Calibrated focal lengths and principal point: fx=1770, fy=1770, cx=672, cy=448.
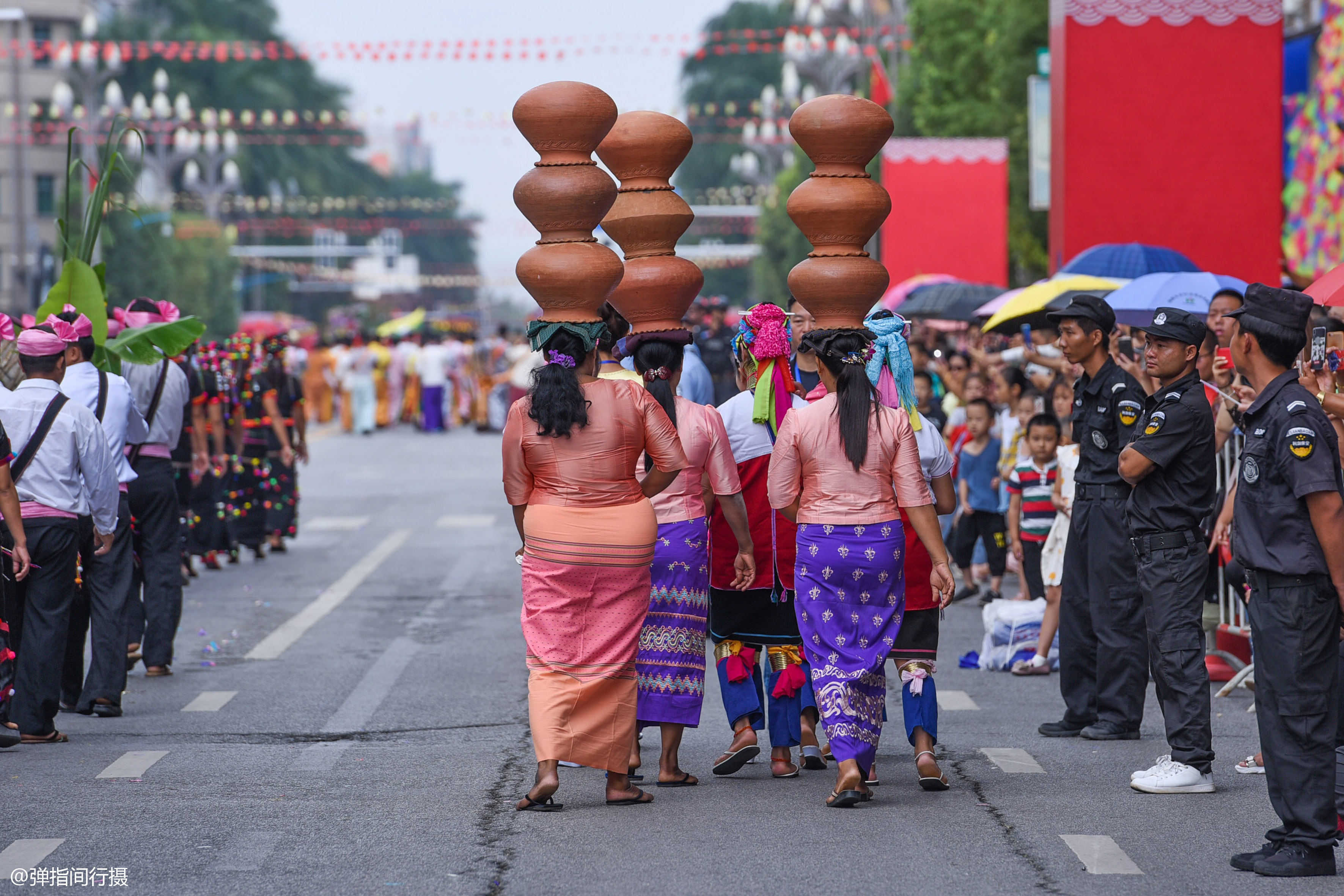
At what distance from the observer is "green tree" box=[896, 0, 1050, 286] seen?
26.1m

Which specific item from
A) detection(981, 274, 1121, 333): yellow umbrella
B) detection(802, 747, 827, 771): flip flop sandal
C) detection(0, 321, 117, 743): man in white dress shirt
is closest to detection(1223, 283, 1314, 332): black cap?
detection(802, 747, 827, 771): flip flop sandal

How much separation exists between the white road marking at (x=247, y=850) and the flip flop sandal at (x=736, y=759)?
1.84 meters

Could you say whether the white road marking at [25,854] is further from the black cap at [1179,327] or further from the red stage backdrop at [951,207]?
the red stage backdrop at [951,207]

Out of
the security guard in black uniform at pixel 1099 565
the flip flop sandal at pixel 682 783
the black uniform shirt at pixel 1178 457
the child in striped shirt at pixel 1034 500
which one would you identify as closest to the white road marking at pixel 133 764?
the flip flop sandal at pixel 682 783

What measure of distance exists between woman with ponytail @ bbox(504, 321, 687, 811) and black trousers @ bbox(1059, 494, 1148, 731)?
2.19 m

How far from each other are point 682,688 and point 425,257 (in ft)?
461

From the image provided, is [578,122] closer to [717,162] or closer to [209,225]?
[209,225]

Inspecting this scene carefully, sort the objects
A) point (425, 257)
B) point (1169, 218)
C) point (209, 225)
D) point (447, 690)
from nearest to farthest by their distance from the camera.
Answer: point (447, 690)
point (1169, 218)
point (209, 225)
point (425, 257)

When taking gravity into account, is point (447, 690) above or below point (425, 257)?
below

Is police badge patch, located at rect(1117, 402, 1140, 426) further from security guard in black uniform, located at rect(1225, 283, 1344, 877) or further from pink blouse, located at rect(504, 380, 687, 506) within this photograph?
pink blouse, located at rect(504, 380, 687, 506)

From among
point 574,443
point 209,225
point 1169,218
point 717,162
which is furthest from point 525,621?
point 717,162

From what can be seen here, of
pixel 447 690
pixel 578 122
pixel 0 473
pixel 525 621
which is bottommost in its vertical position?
pixel 447 690

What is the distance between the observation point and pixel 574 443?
21.5 feet

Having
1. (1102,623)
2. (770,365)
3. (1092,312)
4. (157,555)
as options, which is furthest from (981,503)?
(157,555)
